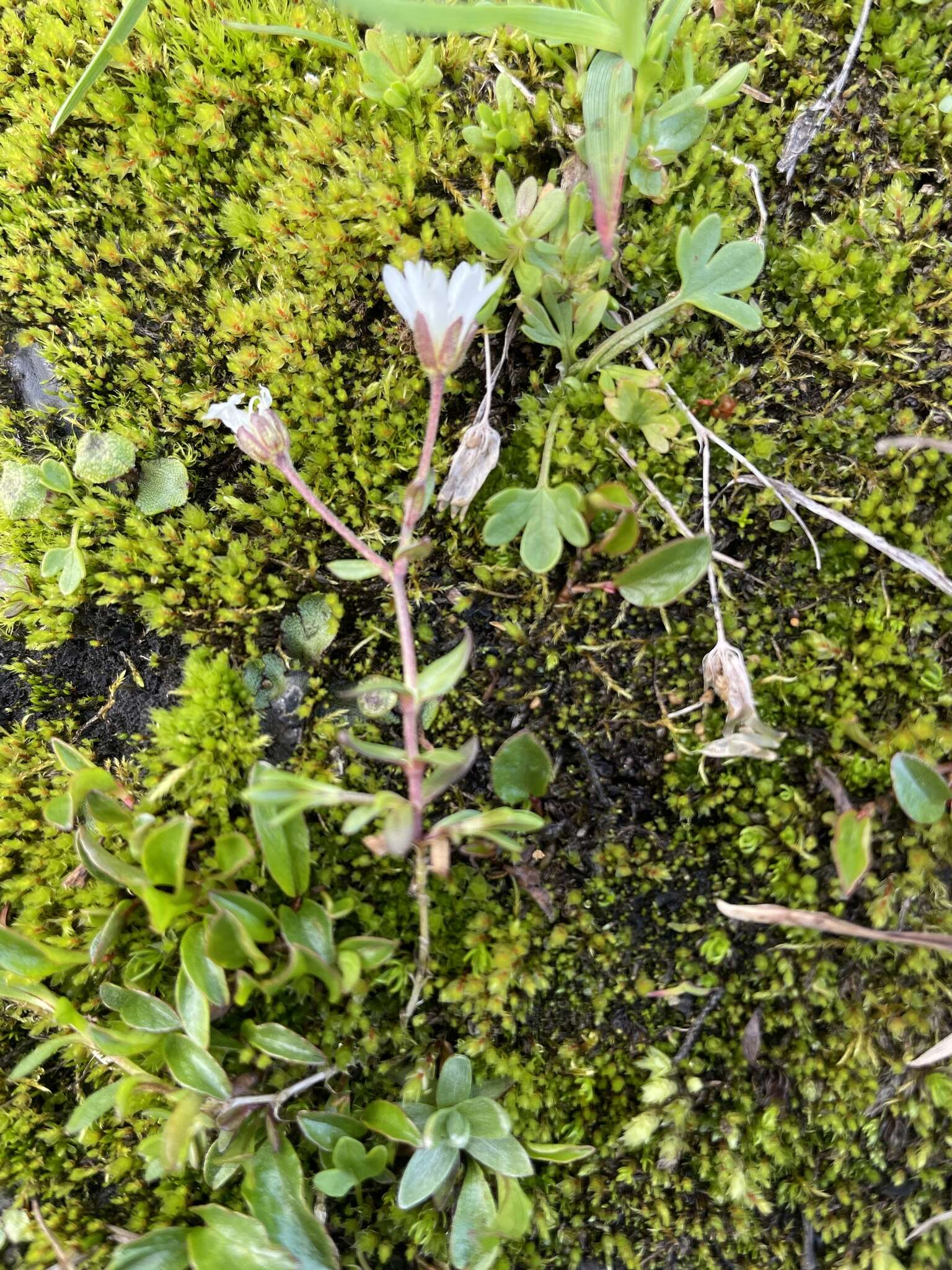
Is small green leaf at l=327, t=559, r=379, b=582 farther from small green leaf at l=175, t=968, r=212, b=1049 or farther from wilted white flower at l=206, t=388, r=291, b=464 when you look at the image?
small green leaf at l=175, t=968, r=212, b=1049

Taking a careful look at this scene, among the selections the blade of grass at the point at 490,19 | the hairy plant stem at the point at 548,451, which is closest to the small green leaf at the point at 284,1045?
the hairy plant stem at the point at 548,451

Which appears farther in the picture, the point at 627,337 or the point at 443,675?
the point at 627,337

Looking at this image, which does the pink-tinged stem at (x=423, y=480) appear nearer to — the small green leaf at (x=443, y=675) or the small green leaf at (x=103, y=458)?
the small green leaf at (x=443, y=675)

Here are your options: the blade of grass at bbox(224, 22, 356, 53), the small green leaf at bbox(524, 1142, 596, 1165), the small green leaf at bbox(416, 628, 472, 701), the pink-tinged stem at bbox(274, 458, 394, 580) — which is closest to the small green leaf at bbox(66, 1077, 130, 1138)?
the small green leaf at bbox(524, 1142, 596, 1165)

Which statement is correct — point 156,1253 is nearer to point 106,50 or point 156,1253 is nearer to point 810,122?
point 106,50

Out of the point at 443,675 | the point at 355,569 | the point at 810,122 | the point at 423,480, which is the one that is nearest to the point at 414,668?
the point at 443,675
